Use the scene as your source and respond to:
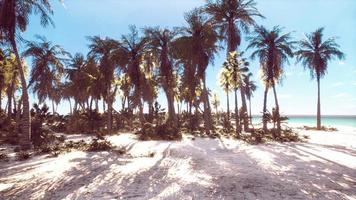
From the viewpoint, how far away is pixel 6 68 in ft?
82.6

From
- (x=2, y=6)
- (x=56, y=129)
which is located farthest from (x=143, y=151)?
(x=56, y=129)

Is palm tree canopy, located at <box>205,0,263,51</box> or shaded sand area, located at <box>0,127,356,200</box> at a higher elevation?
palm tree canopy, located at <box>205,0,263,51</box>

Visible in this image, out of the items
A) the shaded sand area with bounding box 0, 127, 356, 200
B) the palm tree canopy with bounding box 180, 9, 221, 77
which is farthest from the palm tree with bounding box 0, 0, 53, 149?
the palm tree canopy with bounding box 180, 9, 221, 77

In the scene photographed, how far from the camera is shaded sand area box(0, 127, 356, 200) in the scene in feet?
22.7

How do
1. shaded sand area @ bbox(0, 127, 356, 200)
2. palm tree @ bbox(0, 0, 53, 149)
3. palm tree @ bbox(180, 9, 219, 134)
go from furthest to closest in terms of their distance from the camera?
palm tree @ bbox(180, 9, 219, 134) → palm tree @ bbox(0, 0, 53, 149) → shaded sand area @ bbox(0, 127, 356, 200)

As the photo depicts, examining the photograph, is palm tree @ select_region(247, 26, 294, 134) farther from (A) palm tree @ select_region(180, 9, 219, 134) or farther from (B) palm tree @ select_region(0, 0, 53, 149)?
(B) palm tree @ select_region(0, 0, 53, 149)

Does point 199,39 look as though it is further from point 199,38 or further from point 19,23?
point 19,23

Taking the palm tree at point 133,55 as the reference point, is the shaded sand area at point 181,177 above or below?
below

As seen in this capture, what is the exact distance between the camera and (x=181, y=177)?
8.52 meters

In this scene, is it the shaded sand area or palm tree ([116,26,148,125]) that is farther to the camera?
palm tree ([116,26,148,125])

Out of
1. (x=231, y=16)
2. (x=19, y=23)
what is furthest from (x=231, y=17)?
(x=19, y=23)

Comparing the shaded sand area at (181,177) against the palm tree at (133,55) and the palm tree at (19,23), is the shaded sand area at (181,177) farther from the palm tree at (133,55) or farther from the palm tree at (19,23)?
the palm tree at (133,55)

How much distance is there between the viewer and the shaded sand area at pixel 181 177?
692cm

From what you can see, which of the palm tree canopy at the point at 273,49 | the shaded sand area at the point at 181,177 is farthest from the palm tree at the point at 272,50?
the shaded sand area at the point at 181,177
